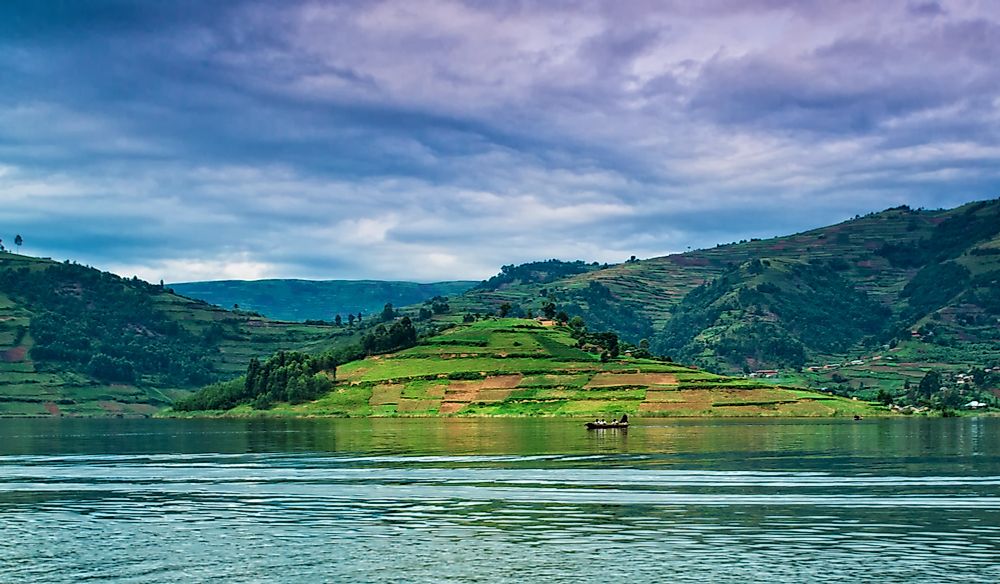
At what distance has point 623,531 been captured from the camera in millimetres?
74375

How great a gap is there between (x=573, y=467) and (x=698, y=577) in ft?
219

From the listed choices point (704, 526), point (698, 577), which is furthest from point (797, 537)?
point (698, 577)

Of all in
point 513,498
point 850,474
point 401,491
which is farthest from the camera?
point 850,474

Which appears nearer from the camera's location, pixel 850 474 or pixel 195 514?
pixel 195 514

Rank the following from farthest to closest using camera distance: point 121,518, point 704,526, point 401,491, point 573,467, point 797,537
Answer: point 573,467 < point 401,491 < point 121,518 < point 704,526 < point 797,537

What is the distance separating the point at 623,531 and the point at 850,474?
4737 cm

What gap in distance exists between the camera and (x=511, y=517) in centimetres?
8244

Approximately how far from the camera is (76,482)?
378 ft

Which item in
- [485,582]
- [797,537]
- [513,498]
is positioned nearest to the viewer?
[485,582]

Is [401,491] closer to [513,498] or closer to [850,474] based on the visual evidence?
[513,498]

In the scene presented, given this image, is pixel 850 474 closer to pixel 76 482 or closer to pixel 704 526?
pixel 704 526

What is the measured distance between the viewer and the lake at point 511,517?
Result: 61.6m

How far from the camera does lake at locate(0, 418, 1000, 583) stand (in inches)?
2425

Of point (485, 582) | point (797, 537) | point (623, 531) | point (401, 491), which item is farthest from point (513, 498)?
point (485, 582)
